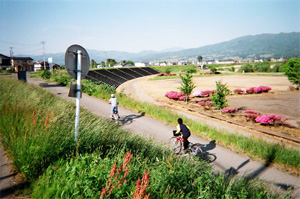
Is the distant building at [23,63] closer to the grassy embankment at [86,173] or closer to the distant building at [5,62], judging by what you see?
the distant building at [5,62]

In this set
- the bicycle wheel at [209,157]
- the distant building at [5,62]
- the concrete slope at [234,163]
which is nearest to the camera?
the concrete slope at [234,163]

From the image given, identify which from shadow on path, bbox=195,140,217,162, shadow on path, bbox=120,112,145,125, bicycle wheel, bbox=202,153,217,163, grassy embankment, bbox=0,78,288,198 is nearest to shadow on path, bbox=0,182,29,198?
grassy embankment, bbox=0,78,288,198

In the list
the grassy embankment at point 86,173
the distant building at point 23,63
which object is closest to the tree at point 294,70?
the grassy embankment at point 86,173

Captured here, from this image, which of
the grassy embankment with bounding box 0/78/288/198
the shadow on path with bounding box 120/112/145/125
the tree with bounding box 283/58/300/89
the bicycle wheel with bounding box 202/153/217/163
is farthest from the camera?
the tree with bounding box 283/58/300/89

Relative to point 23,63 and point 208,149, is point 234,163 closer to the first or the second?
point 208,149

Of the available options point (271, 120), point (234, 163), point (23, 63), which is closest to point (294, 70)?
point (271, 120)

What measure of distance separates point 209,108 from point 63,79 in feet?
63.4

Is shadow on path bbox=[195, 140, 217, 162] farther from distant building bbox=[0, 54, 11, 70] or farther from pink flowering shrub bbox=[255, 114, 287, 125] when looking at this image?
distant building bbox=[0, 54, 11, 70]

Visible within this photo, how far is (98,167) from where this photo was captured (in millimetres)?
3023

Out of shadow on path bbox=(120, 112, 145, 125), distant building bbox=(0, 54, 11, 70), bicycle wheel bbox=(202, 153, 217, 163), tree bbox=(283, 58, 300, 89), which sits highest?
distant building bbox=(0, 54, 11, 70)

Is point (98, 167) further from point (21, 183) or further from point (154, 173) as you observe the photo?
point (21, 183)

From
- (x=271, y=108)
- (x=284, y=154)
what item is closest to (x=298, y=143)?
(x=284, y=154)

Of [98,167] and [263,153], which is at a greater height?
[98,167]

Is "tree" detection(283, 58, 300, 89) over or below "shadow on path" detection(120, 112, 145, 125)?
over
